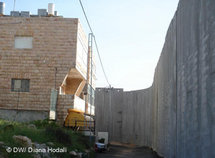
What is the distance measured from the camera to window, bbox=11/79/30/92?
20.0m

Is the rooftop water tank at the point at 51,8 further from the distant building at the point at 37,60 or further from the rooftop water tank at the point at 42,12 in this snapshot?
the distant building at the point at 37,60

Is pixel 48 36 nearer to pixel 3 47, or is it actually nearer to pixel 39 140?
pixel 3 47

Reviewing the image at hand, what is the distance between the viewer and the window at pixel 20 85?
20.0 metres

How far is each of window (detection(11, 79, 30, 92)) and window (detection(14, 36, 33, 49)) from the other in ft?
7.37

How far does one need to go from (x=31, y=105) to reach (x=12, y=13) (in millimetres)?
6759

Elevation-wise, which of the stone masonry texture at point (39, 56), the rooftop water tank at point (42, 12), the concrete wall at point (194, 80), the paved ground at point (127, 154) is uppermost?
the rooftop water tank at point (42, 12)

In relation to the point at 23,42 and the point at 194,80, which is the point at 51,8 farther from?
the point at 194,80

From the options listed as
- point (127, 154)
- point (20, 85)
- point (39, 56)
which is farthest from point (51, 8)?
point (127, 154)

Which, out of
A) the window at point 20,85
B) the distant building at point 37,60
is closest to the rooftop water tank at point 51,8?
the distant building at point 37,60

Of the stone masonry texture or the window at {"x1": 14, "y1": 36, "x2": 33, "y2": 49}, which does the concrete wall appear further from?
the window at {"x1": 14, "y1": 36, "x2": 33, "y2": 49}

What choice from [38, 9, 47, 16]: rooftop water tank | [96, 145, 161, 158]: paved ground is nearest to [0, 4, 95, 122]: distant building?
[38, 9, 47, 16]: rooftop water tank

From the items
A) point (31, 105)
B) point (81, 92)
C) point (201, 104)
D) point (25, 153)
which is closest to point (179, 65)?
point (201, 104)

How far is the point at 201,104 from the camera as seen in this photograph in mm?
6000

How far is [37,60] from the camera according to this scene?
20094mm
